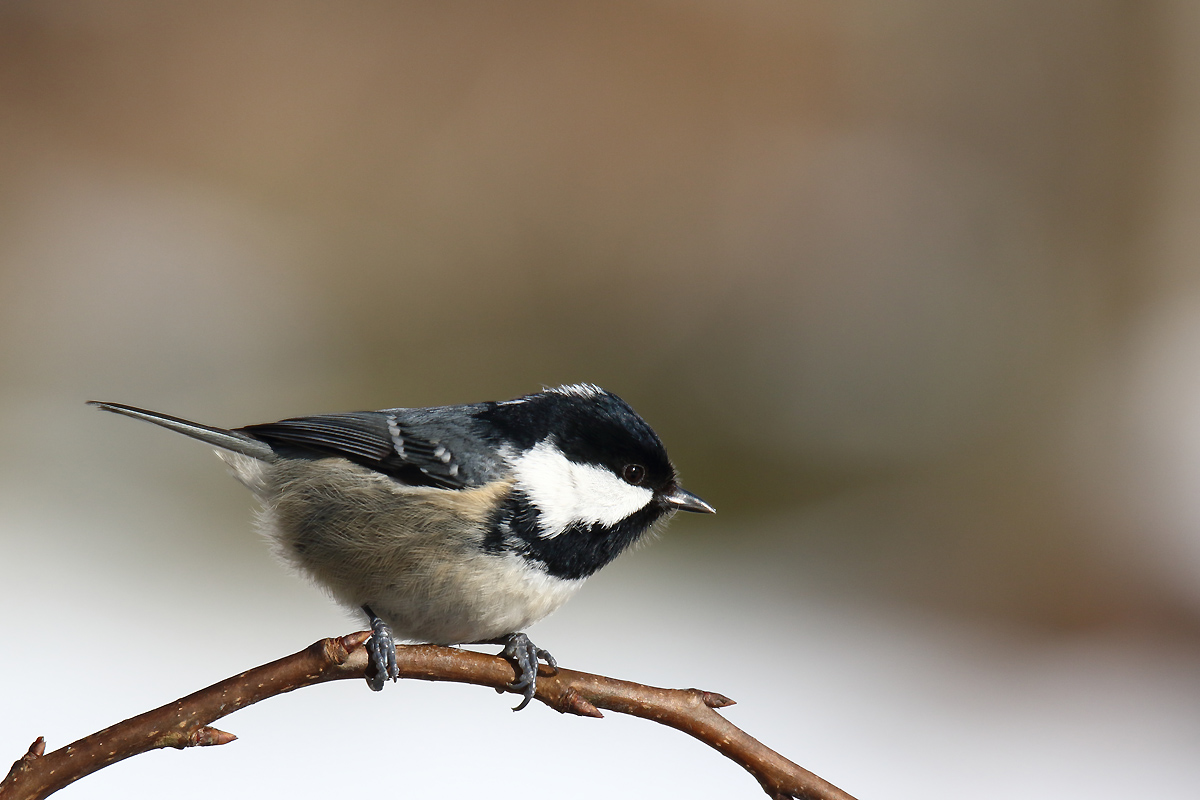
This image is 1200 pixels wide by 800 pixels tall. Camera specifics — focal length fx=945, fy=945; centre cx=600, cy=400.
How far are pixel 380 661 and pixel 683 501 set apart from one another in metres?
0.28

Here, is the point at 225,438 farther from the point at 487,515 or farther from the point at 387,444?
the point at 487,515

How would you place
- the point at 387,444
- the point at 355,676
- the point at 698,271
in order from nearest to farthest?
the point at 355,676
the point at 387,444
the point at 698,271

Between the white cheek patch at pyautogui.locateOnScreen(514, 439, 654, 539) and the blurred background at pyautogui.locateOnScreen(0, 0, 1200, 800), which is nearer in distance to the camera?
the white cheek patch at pyautogui.locateOnScreen(514, 439, 654, 539)

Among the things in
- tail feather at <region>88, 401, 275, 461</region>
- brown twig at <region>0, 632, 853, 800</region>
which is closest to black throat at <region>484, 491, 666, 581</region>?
brown twig at <region>0, 632, 853, 800</region>

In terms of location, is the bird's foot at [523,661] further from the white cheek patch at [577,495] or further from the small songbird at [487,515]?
the white cheek patch at [577,495]

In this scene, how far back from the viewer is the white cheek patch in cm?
82

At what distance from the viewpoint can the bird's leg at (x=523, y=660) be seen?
2.52 feet

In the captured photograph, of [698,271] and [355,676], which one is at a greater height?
[698,271]

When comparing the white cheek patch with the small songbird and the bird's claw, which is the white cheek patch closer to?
the small songbird

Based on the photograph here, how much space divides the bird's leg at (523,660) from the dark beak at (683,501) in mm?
170

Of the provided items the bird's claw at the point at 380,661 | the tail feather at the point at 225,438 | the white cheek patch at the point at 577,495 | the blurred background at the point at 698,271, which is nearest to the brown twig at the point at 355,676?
the bird's claw at the point at 380,661

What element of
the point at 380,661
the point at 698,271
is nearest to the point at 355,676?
the point at 380,661

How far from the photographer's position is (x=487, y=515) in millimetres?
842

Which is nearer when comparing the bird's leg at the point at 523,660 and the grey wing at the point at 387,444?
the bird's leg at the point at 523,660
